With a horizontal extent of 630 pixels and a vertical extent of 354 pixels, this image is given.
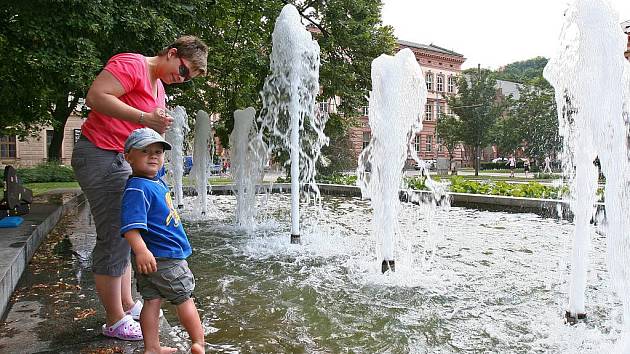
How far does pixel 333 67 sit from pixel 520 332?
38.7 ft

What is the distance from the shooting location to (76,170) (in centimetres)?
277

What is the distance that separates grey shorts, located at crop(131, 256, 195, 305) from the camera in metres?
2.43

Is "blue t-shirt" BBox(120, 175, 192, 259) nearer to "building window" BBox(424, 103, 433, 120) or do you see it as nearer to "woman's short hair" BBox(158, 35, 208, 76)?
"woman's short hair" BBox(158, 35, 208, 76)

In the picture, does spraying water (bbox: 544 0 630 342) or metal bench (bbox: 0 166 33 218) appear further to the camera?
metal bench (bbox: 0 166 33 218)

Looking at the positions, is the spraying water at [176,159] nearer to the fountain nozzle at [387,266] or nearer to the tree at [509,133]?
the fountain nozzle at [387,266]

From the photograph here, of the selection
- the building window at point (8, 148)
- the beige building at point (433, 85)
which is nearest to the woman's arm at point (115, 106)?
the building window at point (8, 148)

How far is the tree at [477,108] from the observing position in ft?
121

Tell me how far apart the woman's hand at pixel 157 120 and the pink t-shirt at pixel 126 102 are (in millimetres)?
167

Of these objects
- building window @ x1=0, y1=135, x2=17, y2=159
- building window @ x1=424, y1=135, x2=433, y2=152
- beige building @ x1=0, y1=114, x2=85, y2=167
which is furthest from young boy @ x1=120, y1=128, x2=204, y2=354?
building window @ x1=424, y1=135, x2=433, y2=152

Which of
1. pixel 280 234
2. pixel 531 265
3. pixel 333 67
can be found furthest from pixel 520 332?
pixel 333 67

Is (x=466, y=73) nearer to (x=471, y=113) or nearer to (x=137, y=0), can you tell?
(x=471, y=113)

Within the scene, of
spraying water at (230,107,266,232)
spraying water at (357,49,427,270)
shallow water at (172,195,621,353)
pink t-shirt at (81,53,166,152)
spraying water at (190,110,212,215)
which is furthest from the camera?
spraying water at (190,110,212,215)

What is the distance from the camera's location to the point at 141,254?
2283mm

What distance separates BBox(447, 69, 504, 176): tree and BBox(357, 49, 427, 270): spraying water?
3220 cm
